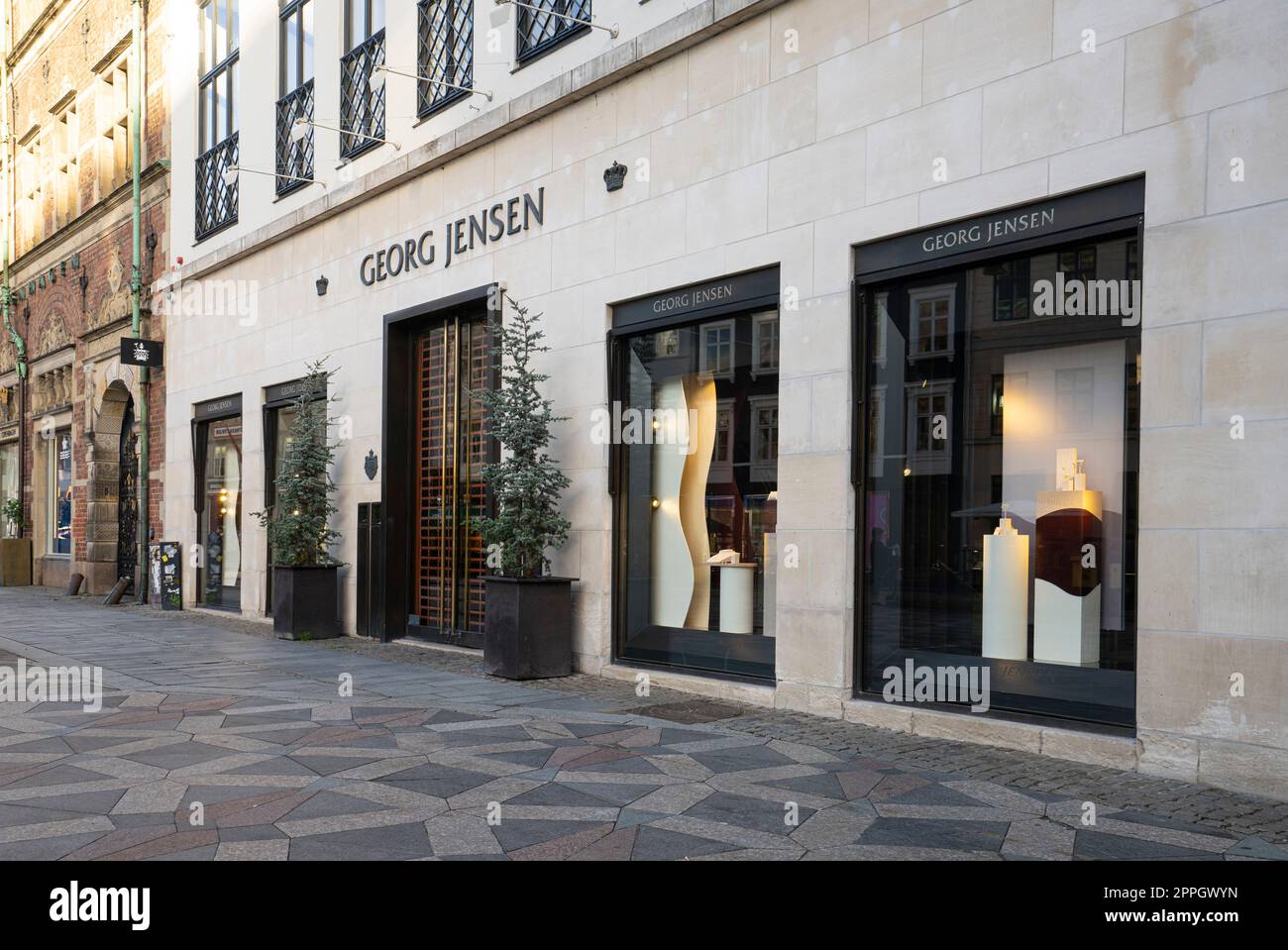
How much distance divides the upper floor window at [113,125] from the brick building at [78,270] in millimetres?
31

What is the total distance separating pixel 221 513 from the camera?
18.3 meters

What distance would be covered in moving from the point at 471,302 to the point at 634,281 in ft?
9.33

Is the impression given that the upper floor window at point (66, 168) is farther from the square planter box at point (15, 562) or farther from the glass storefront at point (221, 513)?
the glass storefront at point (221, 513)

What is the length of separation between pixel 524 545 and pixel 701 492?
156cm

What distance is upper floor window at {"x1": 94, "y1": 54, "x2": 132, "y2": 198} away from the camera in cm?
2244

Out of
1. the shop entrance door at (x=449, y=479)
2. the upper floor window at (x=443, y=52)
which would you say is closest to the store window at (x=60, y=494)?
the shop entrance door at (x=449, y=479)

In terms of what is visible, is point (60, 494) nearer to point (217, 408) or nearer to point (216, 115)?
point (217, 408)

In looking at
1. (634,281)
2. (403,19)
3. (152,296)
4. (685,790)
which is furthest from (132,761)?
(152,296)

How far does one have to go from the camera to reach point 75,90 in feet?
80.2

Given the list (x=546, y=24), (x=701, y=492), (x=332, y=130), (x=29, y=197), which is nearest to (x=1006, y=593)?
(x=701, y=492)

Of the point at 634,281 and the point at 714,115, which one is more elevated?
the point at 714,115

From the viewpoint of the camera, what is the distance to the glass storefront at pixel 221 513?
1781 centimetres

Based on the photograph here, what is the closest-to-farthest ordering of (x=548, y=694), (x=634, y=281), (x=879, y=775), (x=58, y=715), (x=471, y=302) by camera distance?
(x=879, y=775)
(x=58, y=715)
(x=548, y=694)
(x=634, y=281)
(x=471, y=302)
